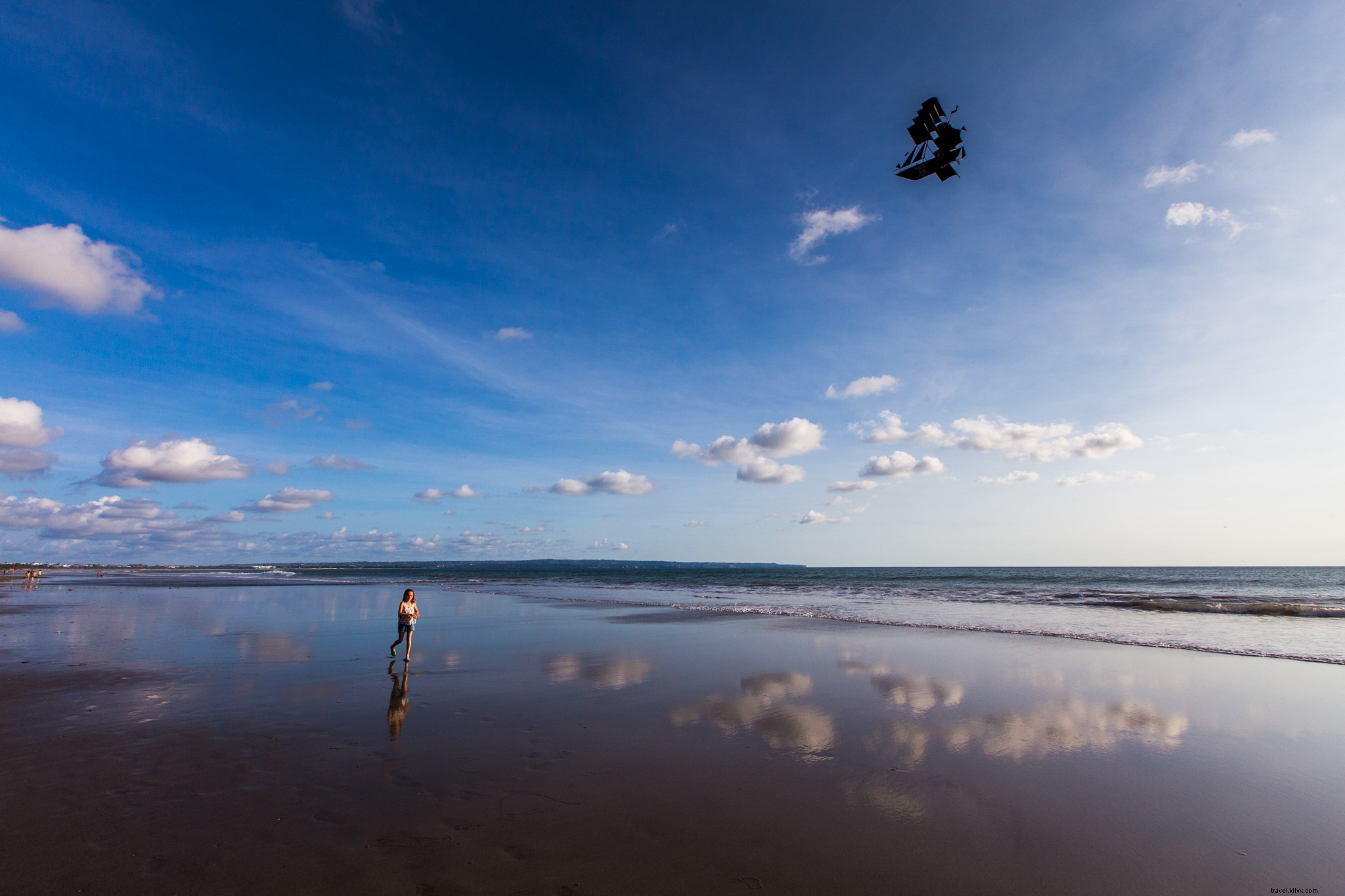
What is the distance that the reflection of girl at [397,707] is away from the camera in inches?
322

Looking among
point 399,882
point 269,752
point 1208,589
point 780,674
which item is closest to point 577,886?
point 399,882

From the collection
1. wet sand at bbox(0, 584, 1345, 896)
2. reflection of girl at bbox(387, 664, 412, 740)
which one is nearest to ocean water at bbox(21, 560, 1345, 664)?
wet sand at bbox(0, 584, 1345, 896)

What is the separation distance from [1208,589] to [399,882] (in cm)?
6663

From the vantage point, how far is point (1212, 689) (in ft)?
37.8

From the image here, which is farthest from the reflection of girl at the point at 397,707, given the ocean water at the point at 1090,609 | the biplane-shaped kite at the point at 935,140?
the ocean water at the point at 1090,609

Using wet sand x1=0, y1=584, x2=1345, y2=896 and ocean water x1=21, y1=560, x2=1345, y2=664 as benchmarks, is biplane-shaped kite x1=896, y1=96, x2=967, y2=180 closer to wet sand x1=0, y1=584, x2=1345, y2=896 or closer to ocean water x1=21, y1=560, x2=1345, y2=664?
wet sand x1=0, y1=584, x2=1345, y2=896

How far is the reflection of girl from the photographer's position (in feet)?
26.8

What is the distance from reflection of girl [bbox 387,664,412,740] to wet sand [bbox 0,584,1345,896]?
0.32ft

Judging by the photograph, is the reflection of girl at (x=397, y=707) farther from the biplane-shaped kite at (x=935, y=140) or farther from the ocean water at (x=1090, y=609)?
the ocean water at (x=1090, y=609)

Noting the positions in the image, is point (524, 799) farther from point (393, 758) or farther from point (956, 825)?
point (956, 825)

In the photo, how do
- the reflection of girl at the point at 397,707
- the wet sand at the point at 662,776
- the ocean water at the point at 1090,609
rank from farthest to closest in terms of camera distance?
1. the ocean water at the point at 1090,609
2. the reflection of girl at the point at 397,707
3. the wet sand at the point at 662,776

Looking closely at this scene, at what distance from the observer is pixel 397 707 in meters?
9.42

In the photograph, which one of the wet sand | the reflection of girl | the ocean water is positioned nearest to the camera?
the wet sand

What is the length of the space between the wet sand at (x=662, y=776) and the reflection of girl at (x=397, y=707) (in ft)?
0.32
